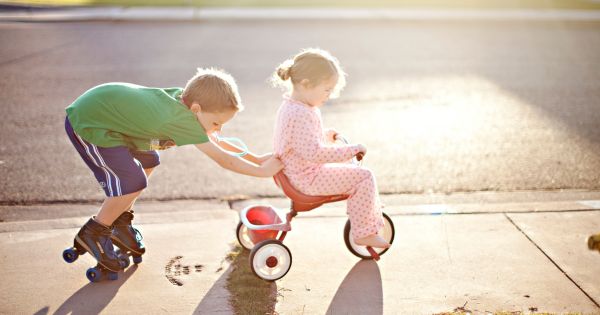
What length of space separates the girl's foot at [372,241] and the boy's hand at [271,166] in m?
0.60

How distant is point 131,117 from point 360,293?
1.54 meters

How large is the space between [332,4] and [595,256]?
445 inches

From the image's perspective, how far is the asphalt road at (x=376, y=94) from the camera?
5.36 meters

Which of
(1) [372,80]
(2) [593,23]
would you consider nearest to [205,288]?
(1) [372,80]

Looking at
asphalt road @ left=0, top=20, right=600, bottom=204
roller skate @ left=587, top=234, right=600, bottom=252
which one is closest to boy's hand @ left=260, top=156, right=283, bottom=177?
asphalt road @ left=0, top=20, right=600, bottom=204

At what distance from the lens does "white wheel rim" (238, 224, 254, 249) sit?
4016 mm


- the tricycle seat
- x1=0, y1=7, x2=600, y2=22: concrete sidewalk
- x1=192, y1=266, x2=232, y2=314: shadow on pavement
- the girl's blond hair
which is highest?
the girl's blond hair

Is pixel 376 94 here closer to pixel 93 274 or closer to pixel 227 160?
pixel 227 160

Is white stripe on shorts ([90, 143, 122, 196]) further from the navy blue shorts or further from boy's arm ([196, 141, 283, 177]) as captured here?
boy's arm ([196, 141, 283, 177])

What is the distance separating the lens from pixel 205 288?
3.59 metres

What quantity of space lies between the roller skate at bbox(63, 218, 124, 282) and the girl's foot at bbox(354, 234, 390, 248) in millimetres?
1341

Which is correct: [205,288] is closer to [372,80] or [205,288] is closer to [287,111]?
[287,111]

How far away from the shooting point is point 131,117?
11.5ft

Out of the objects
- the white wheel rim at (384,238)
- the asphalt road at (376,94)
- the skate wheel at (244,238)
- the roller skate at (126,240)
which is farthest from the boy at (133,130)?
the asphalt road at (376,94)
